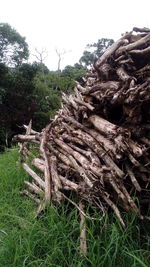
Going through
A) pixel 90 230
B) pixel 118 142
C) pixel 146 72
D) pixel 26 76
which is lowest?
pixel 90 230

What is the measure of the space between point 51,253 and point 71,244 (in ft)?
0.44

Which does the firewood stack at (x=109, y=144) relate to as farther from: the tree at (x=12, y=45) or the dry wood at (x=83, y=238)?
the tree at (x=12, y=45)

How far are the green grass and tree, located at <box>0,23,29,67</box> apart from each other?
651 inches

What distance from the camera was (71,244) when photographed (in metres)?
1.97

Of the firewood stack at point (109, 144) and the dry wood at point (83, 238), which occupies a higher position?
the firewood stack at point (109, 144)

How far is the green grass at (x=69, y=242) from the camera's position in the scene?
1865mm

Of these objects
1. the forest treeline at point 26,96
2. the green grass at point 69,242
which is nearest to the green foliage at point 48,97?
the forest treeline at point 26,96

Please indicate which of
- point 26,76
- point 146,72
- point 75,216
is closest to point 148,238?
point 75,216

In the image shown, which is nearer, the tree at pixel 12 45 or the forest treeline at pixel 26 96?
the forest treeline at pixel 26 96

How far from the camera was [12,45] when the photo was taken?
60.7ft

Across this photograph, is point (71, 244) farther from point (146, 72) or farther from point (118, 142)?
point (146, 72)

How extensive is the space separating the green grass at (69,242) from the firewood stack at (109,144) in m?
0.11

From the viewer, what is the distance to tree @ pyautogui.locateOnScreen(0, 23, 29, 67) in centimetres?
1778

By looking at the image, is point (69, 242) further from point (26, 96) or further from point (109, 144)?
point (26, 96)
